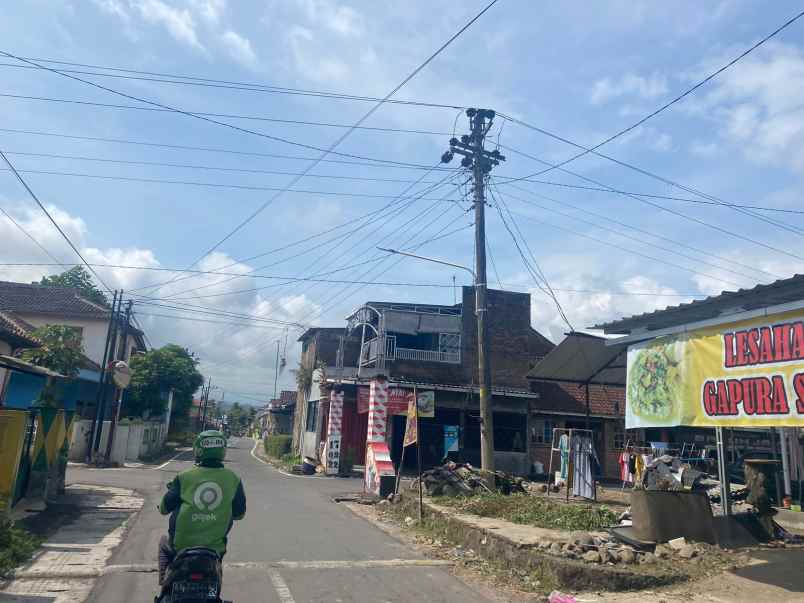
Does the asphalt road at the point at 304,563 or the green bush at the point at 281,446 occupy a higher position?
the green bush at the point at 281,446

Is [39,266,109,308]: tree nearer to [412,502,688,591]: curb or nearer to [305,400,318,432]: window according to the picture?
[305,400,318,432]: window

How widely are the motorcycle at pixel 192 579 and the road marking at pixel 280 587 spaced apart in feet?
7.47

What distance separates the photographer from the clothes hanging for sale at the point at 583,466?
1554cm

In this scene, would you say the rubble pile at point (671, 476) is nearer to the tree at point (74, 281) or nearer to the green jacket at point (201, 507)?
Result: the green jacket at point (201, 507)

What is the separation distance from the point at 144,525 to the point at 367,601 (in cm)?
591

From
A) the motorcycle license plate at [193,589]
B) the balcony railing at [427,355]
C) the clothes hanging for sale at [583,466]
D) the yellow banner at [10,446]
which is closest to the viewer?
the motorcycle license plate at [193,589]

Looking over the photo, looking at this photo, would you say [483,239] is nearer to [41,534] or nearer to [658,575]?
[658,575]

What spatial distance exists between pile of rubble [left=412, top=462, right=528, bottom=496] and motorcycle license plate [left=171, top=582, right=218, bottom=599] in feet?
34.1

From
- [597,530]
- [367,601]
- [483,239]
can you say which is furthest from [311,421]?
[367,601]

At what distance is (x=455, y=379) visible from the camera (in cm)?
3012

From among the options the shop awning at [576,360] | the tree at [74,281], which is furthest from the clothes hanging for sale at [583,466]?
the tree at [74,281]

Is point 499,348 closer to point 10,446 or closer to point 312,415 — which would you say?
point 312,415

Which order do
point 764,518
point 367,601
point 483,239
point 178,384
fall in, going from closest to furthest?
point 367,601 < point 764,518 < point 483,239 < point 178,384

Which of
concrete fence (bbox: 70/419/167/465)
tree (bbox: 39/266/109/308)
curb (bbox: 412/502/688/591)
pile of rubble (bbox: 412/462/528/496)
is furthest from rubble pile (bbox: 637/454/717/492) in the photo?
tree (bbox: 39/266/109/308)
